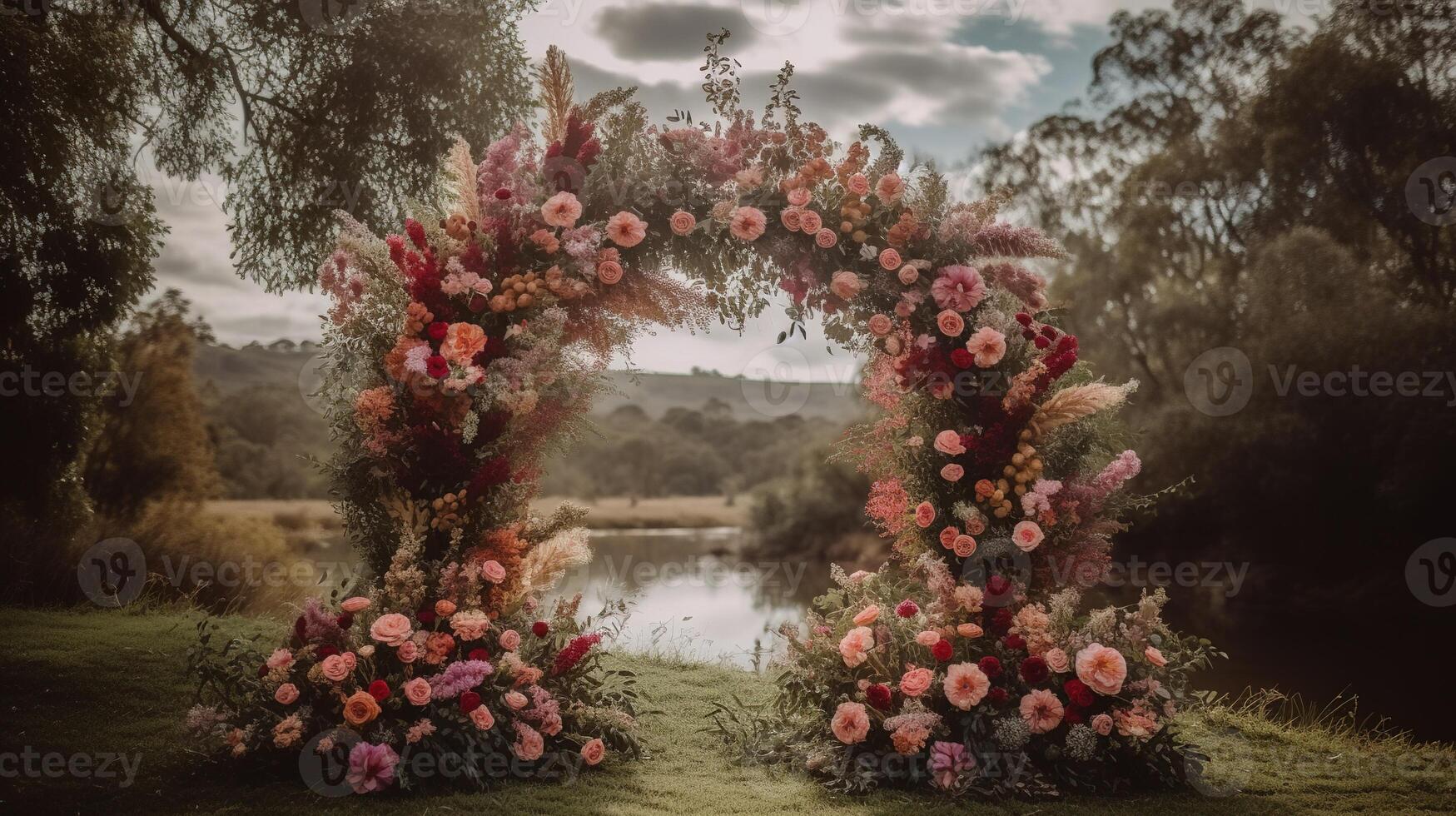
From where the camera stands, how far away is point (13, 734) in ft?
19.0

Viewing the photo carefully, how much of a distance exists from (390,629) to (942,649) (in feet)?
11.0

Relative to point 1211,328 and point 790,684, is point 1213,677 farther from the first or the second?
point 1211,328

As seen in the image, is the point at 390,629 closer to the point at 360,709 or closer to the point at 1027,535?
the point at 360,709

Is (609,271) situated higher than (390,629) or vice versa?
(609,271)

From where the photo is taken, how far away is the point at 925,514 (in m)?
6.06

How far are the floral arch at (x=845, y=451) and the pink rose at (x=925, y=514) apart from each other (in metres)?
0.10

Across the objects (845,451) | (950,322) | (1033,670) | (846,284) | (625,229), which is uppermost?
(625,229)

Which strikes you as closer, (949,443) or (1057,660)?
(1057,660)

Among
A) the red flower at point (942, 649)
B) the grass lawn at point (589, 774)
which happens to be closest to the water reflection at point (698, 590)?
the grass lawn at point (589, 774)

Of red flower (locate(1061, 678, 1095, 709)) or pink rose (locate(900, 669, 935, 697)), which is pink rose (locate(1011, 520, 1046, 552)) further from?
pink rose (locate(900, 669, 935, 697))

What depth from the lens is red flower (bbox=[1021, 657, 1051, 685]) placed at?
5.53 m

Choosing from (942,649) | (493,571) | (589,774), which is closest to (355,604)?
(493,571)

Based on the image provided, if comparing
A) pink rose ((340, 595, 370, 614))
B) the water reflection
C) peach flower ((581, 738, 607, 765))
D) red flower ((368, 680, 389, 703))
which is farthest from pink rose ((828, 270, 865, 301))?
red flower ((368, 680, 389, 703))

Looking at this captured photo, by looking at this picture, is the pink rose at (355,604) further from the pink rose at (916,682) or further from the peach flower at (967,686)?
the peach flower at (967,686)
